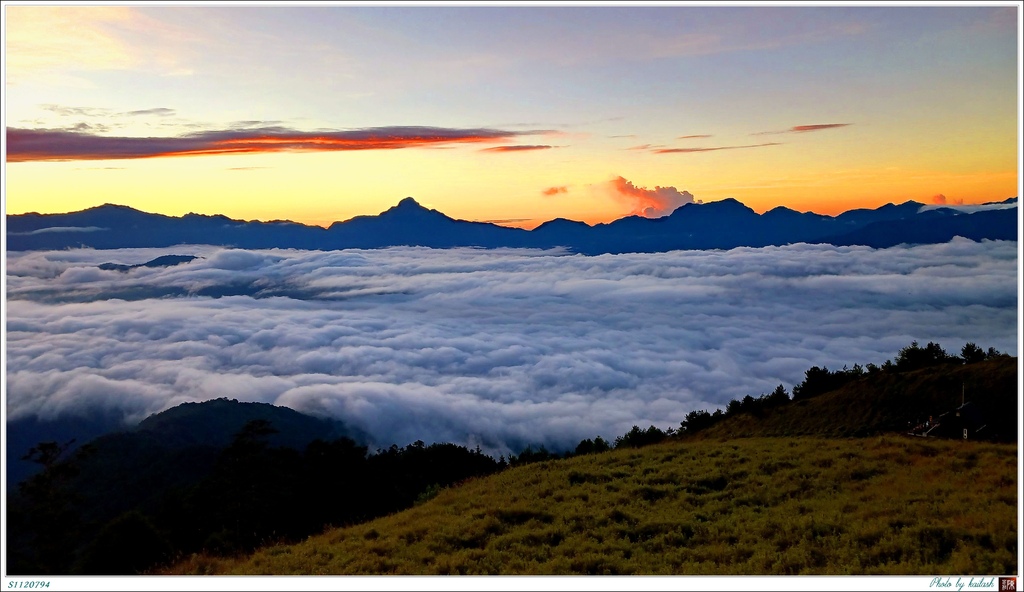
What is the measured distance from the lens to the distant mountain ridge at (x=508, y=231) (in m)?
15.7

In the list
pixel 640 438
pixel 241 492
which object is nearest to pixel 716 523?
pixel 640 438

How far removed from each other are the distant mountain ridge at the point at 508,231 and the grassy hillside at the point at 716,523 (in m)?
4.82

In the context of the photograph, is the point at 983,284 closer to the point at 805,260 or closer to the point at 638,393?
the point at 805,260

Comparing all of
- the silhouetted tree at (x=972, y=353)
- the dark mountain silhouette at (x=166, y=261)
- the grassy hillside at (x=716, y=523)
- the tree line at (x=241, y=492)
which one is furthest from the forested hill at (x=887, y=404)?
the dark mountain silhouette at (x=166, y=261)

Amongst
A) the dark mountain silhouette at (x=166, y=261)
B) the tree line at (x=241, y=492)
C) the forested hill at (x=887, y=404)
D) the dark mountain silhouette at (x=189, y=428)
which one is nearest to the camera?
the tree line at (x=241, y=492)

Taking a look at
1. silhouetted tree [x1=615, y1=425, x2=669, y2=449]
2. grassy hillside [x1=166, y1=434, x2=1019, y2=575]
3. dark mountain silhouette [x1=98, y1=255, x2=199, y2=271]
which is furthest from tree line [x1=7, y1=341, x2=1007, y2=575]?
dark mountain silhouette [x1=98, y1=255, x2=199, y2=271]

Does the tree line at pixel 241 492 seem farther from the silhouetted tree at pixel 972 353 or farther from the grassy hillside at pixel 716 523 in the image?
the grassy hillside at pixel 716 523

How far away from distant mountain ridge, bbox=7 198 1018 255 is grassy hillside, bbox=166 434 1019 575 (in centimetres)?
482

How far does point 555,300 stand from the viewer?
4756 cm

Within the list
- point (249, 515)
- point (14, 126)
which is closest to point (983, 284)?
point (249, 515)

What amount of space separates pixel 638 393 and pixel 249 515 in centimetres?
3858

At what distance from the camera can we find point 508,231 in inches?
1070

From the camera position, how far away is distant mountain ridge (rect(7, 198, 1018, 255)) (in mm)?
15656

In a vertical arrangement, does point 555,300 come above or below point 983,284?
below
